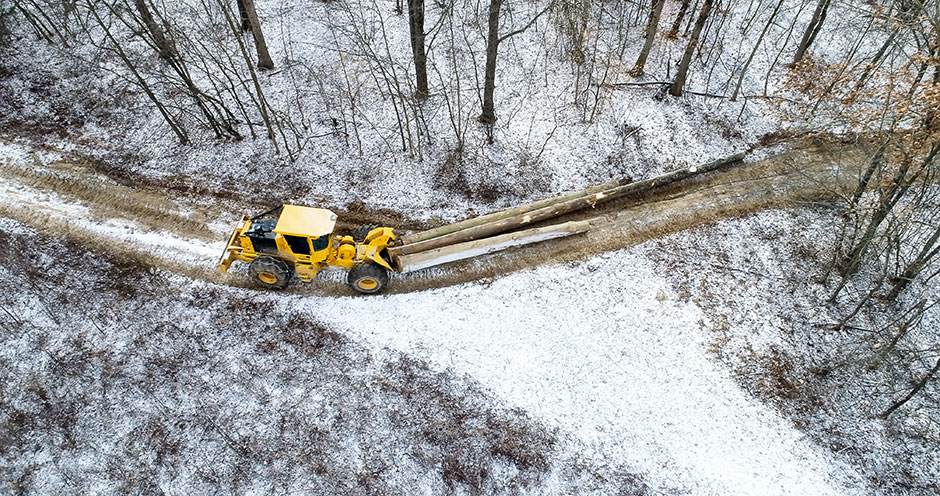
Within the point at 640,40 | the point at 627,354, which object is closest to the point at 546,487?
the point at 627,354

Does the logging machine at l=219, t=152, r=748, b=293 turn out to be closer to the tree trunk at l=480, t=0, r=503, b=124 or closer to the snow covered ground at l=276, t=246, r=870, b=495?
the snow covered ground at l=276, t=246, r=870, b=495

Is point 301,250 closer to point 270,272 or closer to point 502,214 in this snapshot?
point 270,272

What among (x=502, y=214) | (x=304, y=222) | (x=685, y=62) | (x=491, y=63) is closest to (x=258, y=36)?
(x=491, y=63)

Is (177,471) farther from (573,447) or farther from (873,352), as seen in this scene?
(873,352)

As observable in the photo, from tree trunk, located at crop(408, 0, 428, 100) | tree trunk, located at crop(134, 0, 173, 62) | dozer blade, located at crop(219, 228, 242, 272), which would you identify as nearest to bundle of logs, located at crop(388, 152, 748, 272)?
dozer blade, located at crop(219, 228, 242, 272)

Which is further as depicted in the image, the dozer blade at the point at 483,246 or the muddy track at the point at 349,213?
the muddy track at the point at 349,213

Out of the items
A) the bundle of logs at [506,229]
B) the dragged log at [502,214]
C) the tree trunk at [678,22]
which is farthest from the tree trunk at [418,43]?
the tree trunk at [678,22]

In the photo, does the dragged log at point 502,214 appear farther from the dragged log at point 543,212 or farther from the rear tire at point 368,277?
the rear tire at point 368,277
